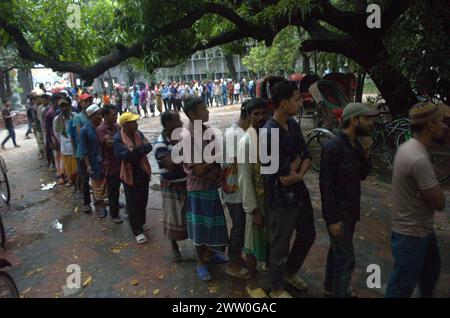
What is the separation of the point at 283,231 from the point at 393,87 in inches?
248

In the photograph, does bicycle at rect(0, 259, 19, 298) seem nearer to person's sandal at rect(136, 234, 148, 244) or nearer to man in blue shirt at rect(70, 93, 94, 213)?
person's sandal at rect(136, 234, 148, 244)

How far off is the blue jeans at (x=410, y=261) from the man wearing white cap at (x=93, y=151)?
442 centimetres

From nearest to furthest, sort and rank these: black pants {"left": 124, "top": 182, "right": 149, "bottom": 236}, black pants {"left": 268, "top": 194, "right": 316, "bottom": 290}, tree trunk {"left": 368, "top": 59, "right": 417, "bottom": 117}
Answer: black pants {"left": 268, "top": 194, "right": 316, "bottom": 290}
black pants {"left": 124, "top": 182, "right": 149, "bottom": 236}
tree trunk {"left": 368, "top": 59, "right": 417, "bottom": 117}

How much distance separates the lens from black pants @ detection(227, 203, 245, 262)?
12.7 ft

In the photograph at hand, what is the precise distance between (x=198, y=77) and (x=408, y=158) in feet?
155

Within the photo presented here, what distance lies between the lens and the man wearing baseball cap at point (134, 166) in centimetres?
495

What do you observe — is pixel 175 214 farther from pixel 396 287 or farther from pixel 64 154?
pixel 64 154

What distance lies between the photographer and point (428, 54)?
7391 millimetres

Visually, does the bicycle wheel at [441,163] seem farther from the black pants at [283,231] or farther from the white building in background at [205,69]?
the white building in background at [205,69]

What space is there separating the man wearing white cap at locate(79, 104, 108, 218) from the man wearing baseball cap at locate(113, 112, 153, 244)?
101 centimetres

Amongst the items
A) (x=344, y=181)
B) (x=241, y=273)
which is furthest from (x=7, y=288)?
(x=344, y=181)

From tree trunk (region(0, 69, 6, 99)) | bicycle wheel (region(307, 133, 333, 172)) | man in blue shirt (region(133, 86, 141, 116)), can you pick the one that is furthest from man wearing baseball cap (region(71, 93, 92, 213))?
tree trunk (region(0, 69, 6, 99))

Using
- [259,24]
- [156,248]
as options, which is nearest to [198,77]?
[259,24]

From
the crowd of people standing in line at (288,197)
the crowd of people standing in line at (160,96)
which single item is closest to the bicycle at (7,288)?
the crowd of people standing in line at (288,197)
